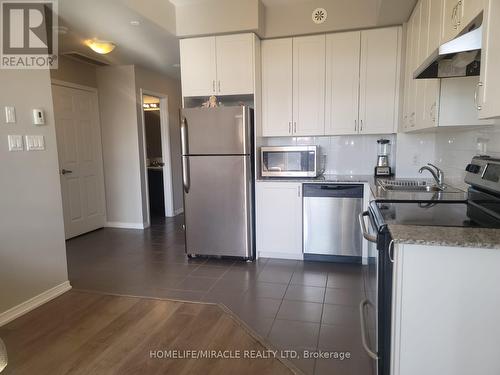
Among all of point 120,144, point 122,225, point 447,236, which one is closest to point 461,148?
point 447,236

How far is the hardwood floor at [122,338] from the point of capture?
1.97 metres

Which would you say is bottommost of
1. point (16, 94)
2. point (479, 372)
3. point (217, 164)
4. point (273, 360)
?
point (273, 360)

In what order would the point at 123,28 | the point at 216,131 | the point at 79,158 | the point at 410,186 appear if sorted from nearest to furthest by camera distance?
the point at 410,186
the point at 123,28
the point at 216,131
the point at 79,158

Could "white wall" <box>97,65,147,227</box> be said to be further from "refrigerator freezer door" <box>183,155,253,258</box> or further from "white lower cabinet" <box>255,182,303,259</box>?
"white lower cabinet" <box>255,182,303,259</box>

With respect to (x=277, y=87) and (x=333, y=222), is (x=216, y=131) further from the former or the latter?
(x=333, y=222)

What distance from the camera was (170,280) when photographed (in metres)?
3.19

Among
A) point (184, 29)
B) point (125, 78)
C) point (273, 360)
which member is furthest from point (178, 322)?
point (125, 78)

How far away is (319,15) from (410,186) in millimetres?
1901

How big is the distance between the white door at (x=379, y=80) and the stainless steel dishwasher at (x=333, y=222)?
751 millimetres

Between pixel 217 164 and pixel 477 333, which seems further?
pixel 217 164

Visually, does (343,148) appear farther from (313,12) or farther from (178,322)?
(178,322)

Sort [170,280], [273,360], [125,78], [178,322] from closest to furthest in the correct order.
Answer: [273,360] < [178,322] < [170,280] < [125,78]

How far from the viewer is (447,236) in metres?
1.29

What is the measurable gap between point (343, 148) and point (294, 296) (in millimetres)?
1862
